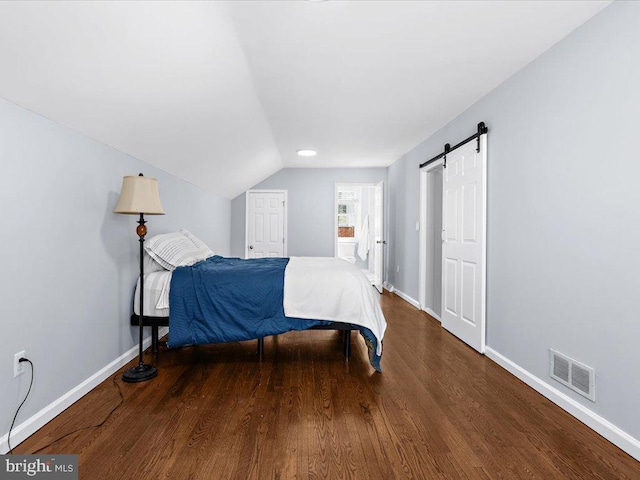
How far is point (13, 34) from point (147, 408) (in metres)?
1.99

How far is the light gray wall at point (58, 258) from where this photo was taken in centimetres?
176

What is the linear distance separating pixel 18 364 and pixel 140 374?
89 centimetres

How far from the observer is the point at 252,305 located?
2873 millimetres

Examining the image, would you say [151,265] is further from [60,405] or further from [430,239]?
[430,239]

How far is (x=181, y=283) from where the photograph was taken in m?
2.89

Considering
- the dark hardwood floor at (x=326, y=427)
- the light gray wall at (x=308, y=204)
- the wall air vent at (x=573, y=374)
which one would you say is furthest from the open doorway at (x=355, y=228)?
the wall air vent at (x=573, y=374)

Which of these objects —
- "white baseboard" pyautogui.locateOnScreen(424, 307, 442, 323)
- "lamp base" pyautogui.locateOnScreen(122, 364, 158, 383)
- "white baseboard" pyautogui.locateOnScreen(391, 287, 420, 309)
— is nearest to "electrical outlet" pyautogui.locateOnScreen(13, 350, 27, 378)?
"lamp base" pyautogui.locateOnScreen(122, 364, 158, 383)

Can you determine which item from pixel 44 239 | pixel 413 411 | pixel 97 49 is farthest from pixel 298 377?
pixel 97 49

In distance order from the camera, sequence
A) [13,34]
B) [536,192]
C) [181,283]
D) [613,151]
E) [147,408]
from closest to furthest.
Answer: [13,34], [613,151], [147,408], [536,192], [181,283]

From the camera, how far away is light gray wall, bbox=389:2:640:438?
1.87 meters

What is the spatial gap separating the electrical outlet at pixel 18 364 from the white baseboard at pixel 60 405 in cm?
26

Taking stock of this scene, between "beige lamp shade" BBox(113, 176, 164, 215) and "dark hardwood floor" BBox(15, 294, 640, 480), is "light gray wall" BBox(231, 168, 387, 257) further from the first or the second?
"beige lamp shade" BBox(113, 176, 164, 215)

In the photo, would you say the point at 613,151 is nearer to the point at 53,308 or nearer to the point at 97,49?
the point at 97,49

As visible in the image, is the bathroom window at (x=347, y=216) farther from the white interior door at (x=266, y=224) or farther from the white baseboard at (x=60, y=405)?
the white baseboard at (x=60, y=405)
